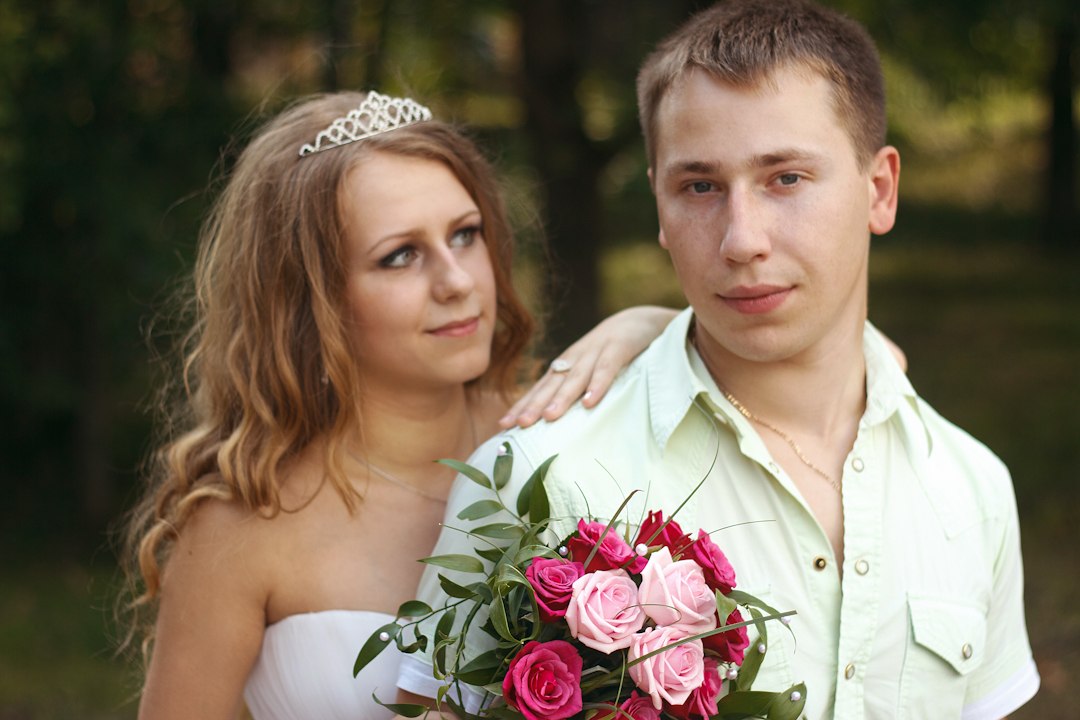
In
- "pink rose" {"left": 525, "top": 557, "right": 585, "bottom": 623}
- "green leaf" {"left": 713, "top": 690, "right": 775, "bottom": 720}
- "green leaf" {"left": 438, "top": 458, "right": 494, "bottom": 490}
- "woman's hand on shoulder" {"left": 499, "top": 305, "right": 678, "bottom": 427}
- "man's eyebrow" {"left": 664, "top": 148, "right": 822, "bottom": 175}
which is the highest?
"man's eyebrow" {"left": 664, "top": 148, "right": 822, "bottom": 175}

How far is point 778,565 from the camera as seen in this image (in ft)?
9.07

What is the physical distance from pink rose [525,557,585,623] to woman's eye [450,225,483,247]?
1.43m

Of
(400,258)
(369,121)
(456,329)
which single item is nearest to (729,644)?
(456,329)

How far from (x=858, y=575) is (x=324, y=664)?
1.45 meters

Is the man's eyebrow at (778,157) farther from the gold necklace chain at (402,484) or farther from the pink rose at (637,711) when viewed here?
the gold necklace chain at (402,484)

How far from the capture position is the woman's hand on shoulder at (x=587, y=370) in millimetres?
2959

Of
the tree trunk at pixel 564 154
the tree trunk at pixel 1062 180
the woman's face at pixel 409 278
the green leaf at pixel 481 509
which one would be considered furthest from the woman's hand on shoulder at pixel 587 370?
the tree trunk at pixel 1062 180

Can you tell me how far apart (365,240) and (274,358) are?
471 millimetres

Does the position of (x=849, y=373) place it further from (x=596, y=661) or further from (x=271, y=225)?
(x=271, y=225)

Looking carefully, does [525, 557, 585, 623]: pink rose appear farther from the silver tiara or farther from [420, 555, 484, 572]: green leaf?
the silver tiara

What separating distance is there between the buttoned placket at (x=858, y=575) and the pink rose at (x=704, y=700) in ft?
1.85

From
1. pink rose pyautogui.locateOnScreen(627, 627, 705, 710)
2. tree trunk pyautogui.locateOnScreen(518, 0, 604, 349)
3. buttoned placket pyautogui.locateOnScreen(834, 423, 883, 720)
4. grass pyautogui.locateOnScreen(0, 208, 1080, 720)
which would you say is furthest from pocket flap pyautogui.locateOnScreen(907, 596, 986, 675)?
tree trunk pyautogui.locateOnScreen(518, 0, 604, 349)

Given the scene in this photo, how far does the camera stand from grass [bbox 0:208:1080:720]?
7457mm

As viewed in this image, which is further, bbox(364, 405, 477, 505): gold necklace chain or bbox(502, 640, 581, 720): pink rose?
bbox(364, 405, 477, 505): gold necklace chain
